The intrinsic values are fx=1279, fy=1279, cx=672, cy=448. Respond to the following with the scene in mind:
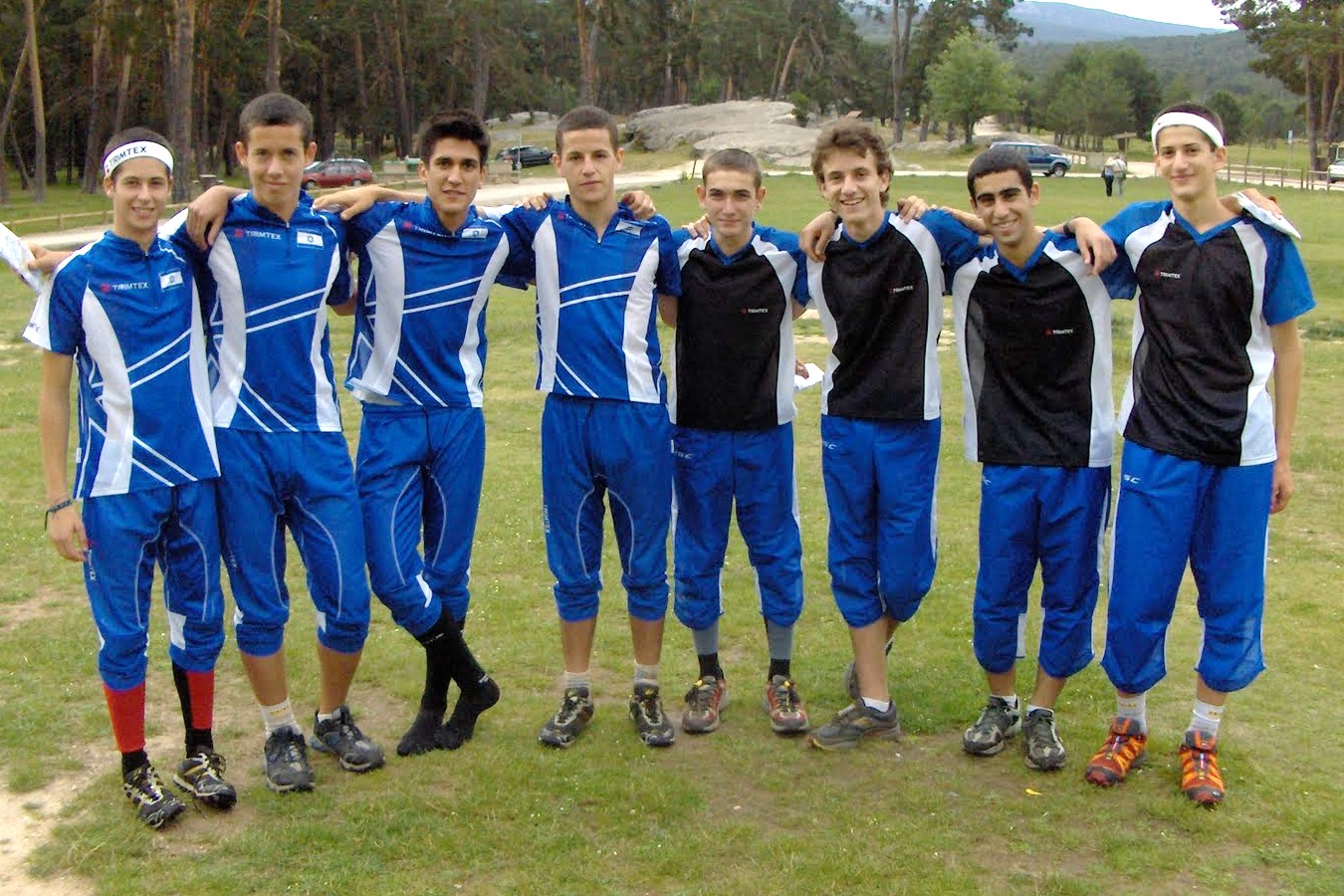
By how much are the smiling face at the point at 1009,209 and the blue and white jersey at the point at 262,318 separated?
8.14 feet

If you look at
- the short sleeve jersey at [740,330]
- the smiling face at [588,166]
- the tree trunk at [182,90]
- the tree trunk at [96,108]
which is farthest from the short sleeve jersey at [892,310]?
the tree trunk at [96,108]

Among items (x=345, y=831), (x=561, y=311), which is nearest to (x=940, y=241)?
(x=561, y=311)

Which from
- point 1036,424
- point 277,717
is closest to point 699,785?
point 277,717

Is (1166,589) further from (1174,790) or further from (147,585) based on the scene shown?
(147,585)

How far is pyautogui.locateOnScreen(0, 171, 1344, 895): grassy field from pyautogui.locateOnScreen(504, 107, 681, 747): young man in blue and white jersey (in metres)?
0.51

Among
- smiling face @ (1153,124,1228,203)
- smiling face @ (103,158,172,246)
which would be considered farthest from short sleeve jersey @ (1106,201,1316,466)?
smiling face @ (103,158,172,246)

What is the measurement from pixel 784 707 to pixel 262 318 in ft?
8.40

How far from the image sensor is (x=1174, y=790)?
15.1ft

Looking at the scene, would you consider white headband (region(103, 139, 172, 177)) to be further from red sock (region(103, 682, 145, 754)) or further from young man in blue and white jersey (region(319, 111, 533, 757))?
red sock (region(103, 682, 145, 754))

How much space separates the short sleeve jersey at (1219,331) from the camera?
443 cm

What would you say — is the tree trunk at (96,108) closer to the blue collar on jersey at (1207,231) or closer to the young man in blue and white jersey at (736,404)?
the young man in blue and white jersey at (736,404)

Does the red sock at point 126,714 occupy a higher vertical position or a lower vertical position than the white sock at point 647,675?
higher

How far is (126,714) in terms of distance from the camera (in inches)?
177

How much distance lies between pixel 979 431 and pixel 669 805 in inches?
72.1
